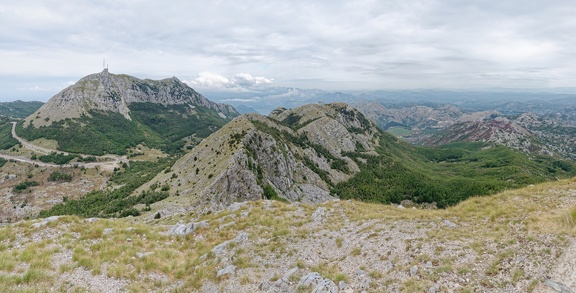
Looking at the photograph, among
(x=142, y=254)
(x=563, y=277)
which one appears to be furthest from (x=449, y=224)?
(x=142, y=254)

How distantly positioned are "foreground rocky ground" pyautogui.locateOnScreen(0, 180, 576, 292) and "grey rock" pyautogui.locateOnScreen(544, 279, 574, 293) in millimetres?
51

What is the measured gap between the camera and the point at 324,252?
891 inches

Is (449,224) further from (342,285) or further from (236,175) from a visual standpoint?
(236,175)

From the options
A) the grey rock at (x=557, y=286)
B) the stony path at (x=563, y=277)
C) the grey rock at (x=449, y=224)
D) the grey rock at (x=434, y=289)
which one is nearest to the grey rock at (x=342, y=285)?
the grey rock at (x=434, y=289)

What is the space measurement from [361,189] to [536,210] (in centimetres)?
16825

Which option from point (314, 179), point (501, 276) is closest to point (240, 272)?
point (501, 276)

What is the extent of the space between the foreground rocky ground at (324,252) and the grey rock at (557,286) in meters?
0.05

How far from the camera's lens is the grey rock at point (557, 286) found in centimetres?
1320

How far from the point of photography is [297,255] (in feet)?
72.6

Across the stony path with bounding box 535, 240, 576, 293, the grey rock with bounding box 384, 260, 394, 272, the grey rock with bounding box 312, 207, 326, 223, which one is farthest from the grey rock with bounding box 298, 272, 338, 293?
the grey rock with bounding box 312, 207, 326, 223

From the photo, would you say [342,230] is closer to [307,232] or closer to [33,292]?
[307,232]

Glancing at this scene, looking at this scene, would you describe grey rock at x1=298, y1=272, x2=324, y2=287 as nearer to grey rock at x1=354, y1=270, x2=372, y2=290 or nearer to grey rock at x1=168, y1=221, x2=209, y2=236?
grey rock at x1=354, y1=270, x2=372, y2=290

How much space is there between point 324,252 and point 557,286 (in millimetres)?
14257

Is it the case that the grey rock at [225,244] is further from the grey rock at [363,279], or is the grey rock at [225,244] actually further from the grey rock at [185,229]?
the grey rock at [363,279]
